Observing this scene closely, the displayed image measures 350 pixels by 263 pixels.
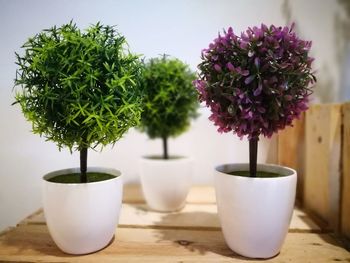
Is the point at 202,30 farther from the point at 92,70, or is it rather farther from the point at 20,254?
the point at 20,254

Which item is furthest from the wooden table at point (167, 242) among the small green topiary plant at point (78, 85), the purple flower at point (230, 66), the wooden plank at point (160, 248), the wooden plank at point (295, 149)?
the purple flower at point (230, 66)

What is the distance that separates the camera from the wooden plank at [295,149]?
906 mm

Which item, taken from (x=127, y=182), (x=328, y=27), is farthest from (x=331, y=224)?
(x=127, y=182)

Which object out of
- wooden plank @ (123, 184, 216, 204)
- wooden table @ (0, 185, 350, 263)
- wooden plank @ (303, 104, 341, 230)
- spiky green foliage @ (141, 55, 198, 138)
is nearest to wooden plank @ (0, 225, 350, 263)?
wooden table @ (0, 185, 350, 263)

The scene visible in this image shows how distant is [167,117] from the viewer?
0.93m

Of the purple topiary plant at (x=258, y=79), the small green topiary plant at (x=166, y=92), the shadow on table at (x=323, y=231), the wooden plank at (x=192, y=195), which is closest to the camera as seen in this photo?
the purple topiary plant at (x=258, y=79)

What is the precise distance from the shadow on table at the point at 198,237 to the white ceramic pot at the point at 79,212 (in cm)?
17

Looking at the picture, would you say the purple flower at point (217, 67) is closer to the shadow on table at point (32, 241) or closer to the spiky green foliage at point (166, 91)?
the spiky green foliage at point (166, 91)

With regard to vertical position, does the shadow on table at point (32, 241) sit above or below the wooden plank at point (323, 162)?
below

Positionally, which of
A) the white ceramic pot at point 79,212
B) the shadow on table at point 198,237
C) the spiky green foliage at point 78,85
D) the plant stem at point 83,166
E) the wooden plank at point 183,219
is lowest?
the shadow on table at point 198,237

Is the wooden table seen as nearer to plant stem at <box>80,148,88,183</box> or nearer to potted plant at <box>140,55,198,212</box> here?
potted plant at <box>140,55,198,212</box>

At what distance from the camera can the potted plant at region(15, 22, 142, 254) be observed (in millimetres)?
610

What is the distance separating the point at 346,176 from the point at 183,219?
454 mm

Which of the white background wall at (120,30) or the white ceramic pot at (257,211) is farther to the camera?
the white background wall at (120,30)
